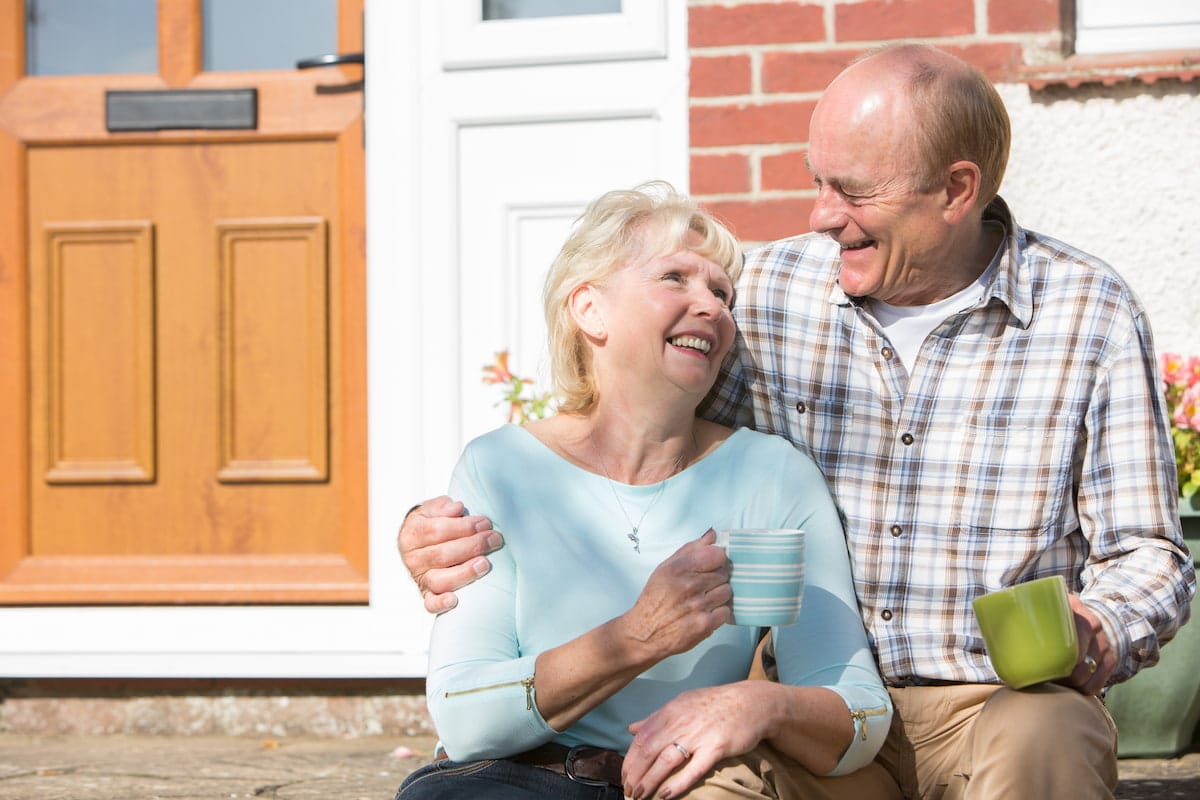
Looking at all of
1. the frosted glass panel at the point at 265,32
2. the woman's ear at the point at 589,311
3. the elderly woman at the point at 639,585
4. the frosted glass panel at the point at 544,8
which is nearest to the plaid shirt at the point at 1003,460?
the elderly woman at the point at 639,585

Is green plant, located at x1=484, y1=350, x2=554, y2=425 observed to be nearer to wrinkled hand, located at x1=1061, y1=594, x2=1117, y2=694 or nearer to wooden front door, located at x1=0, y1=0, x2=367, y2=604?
wooden front door, located at x1=0, y1=0, x2=367, y2=604

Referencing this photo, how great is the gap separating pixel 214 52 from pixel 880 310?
7.99 feet

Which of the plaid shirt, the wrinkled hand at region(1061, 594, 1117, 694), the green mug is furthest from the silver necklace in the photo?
the wrinkled hand at region(1061, 594, 1117, 694)

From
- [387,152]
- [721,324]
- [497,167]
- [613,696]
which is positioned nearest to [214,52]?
[387,152]

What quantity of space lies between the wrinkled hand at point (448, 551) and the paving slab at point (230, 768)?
1.16 meters

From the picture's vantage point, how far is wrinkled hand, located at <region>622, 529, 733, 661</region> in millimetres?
1863

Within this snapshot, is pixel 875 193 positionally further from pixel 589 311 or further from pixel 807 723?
pixel 807 723

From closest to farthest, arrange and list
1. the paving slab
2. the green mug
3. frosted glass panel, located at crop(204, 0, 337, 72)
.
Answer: the green mug < the paving slab < frosted glass panel, located at crop(204, 0, 337, 72)

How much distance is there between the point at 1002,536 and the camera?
7.21 feet

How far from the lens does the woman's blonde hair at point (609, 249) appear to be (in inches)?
90.2

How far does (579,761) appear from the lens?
208cm

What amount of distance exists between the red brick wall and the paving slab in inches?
62.7

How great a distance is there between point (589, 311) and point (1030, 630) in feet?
2.93

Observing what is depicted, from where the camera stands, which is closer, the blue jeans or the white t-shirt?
the blue jeans
